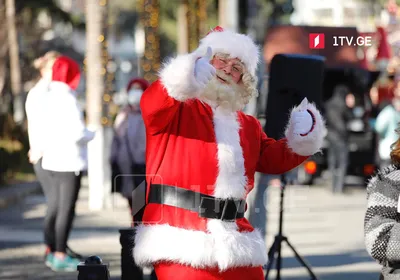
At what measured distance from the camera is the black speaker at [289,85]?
8258 millimetres

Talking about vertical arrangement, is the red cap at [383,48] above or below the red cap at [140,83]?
above

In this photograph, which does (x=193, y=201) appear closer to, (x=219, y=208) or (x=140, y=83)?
(x=219, y=208)

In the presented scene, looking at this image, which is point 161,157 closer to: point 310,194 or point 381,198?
point 381,198

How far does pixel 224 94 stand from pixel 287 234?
8.58 metres

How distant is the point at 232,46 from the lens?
4.93m

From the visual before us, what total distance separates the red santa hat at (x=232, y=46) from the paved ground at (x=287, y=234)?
420 cm

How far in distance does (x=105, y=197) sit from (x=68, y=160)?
638 cm

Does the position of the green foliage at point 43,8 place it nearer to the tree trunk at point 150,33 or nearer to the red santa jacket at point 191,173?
the tree trunk at point 150,33

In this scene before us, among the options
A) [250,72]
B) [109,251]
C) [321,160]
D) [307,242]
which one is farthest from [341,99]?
[250,72]

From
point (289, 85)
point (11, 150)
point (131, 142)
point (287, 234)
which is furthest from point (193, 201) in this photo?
point (11, 150)

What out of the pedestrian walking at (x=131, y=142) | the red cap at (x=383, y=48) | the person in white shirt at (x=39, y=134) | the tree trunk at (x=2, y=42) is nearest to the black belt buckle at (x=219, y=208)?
the person in white shirt at (x=39, y=134)

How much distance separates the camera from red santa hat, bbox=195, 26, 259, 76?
4922mm

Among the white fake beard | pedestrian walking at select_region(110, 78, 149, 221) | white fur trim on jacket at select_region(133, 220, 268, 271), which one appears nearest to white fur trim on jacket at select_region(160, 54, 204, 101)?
the white fake beard

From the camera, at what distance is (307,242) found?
1234 centimetres
